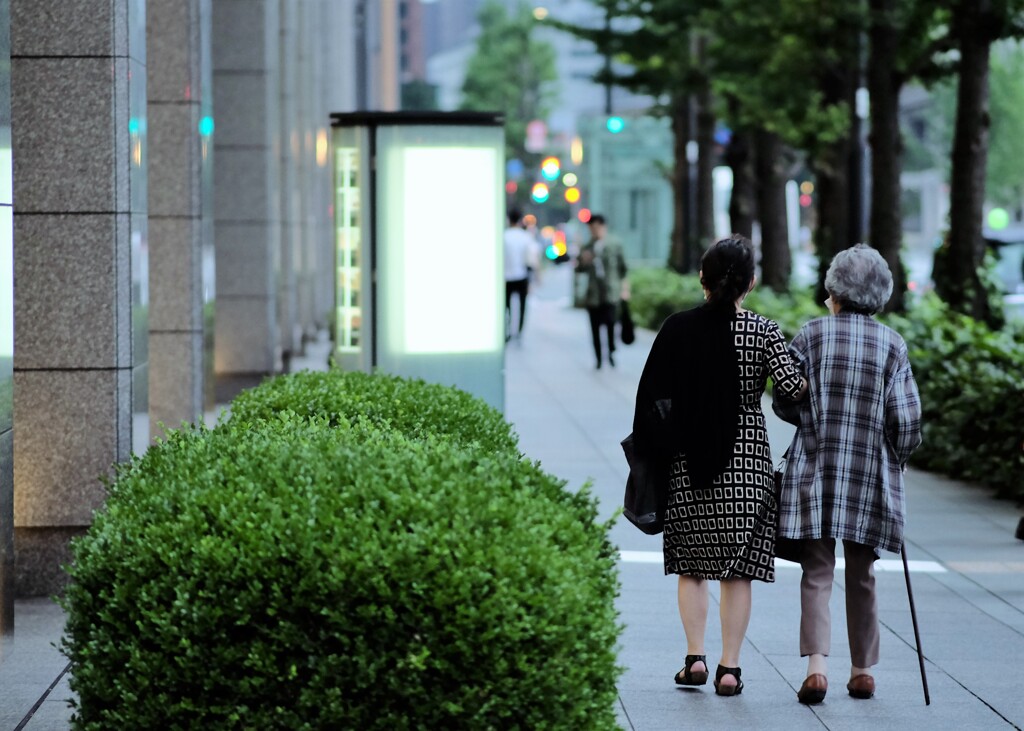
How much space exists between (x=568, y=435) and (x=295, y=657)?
36.1ft

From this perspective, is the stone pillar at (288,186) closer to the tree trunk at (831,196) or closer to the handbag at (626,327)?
the handbag at (626,327)

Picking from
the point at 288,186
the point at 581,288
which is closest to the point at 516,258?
the point at 581,288

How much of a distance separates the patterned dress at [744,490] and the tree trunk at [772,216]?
2314cm

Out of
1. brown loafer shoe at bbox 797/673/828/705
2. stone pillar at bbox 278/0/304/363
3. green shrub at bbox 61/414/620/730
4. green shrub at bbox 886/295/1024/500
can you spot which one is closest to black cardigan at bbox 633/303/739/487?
brown loafer shoe at bbox 797/673/828/705

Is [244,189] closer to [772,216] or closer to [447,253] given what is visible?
[447,253]

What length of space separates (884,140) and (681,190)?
1860 centimetres

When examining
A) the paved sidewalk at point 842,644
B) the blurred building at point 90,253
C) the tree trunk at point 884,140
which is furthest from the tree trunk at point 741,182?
the blurred building at point 90,253

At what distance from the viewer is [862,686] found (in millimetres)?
6441

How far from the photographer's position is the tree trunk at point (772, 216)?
96.4 ft

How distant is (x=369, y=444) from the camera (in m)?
5.08

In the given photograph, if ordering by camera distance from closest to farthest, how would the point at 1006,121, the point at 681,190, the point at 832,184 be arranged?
the point at 832,184 → the point at 681,190 → the point at 1006,121

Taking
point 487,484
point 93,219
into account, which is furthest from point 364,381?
point 487,484

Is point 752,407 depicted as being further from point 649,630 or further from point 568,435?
point 568,435

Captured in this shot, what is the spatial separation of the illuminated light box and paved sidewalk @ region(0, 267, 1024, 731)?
4.12ft
